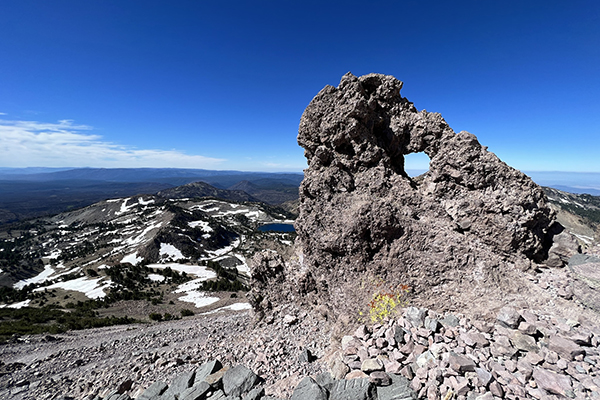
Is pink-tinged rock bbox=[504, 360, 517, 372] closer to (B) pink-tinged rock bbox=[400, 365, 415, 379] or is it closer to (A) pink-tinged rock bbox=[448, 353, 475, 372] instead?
(A) pink-tinged rock bbox=[448, 353, 475, 372]

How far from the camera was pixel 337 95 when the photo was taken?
12.3m

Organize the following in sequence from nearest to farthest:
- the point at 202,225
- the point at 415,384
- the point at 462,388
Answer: the point at 462,388, the point at 415,384, the point at 202,225

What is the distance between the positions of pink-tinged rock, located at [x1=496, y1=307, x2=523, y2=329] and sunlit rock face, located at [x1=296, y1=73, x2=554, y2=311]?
0.99 meters

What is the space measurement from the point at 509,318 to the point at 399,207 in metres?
5.10

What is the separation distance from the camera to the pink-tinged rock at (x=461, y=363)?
598cm

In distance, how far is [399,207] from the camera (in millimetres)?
10570

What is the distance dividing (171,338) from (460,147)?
22.9 meters

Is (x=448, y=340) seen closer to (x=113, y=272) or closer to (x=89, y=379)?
(x=89, y=379)

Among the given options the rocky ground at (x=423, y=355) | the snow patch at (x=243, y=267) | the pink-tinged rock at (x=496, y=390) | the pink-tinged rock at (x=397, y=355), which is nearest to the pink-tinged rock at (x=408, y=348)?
the rocky ground at (x=423, y=355)

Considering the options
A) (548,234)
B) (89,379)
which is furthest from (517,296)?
(89,379)

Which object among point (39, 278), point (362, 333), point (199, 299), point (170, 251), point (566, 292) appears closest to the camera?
point (566, 292)

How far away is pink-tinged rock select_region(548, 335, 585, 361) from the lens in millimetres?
5746

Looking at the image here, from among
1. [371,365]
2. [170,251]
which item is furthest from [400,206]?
[170,251]

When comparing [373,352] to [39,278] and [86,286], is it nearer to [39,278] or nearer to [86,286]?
[86,286]
